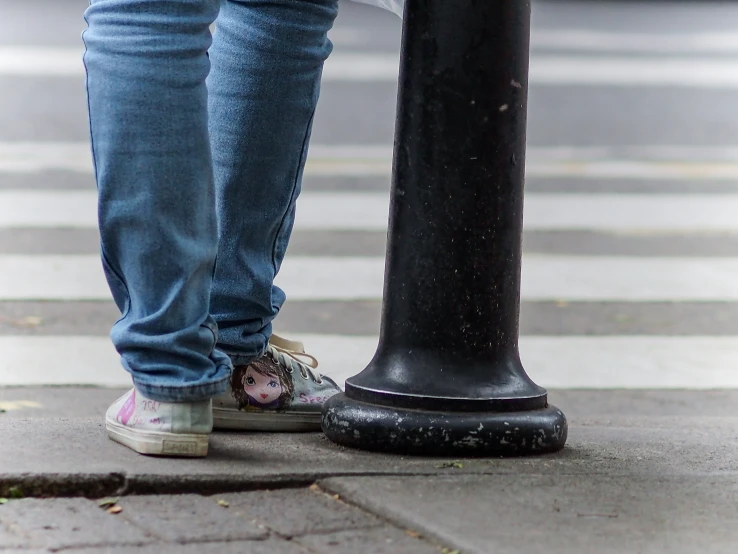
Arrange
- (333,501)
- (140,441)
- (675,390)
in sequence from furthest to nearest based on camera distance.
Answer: (675,390) < (140,441) < (333,501)

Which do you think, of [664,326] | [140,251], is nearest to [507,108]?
[140,251]

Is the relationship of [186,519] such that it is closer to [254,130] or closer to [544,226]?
[254,130]

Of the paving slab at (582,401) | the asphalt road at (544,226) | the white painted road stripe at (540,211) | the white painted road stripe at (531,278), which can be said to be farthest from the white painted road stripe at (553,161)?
the paving slab at (582,401)

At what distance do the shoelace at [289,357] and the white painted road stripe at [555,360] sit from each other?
2.13 ft

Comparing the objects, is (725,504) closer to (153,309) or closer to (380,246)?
(153,309)

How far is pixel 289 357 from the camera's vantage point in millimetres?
2336

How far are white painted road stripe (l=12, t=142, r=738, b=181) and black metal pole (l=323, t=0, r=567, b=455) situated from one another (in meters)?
3.85

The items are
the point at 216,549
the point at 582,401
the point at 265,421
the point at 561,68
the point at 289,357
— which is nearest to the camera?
the point at 216,549

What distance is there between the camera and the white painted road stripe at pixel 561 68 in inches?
347

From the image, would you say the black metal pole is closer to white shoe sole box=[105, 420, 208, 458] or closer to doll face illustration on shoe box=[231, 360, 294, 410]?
doll face illustration on shoe box=[231, 360, 294, 410]

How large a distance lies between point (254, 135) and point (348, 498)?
641 mm

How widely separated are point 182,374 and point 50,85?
21.1ft

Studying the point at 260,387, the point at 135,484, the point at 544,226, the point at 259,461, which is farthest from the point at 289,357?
the point at 544,226

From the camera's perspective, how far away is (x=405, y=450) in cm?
206
